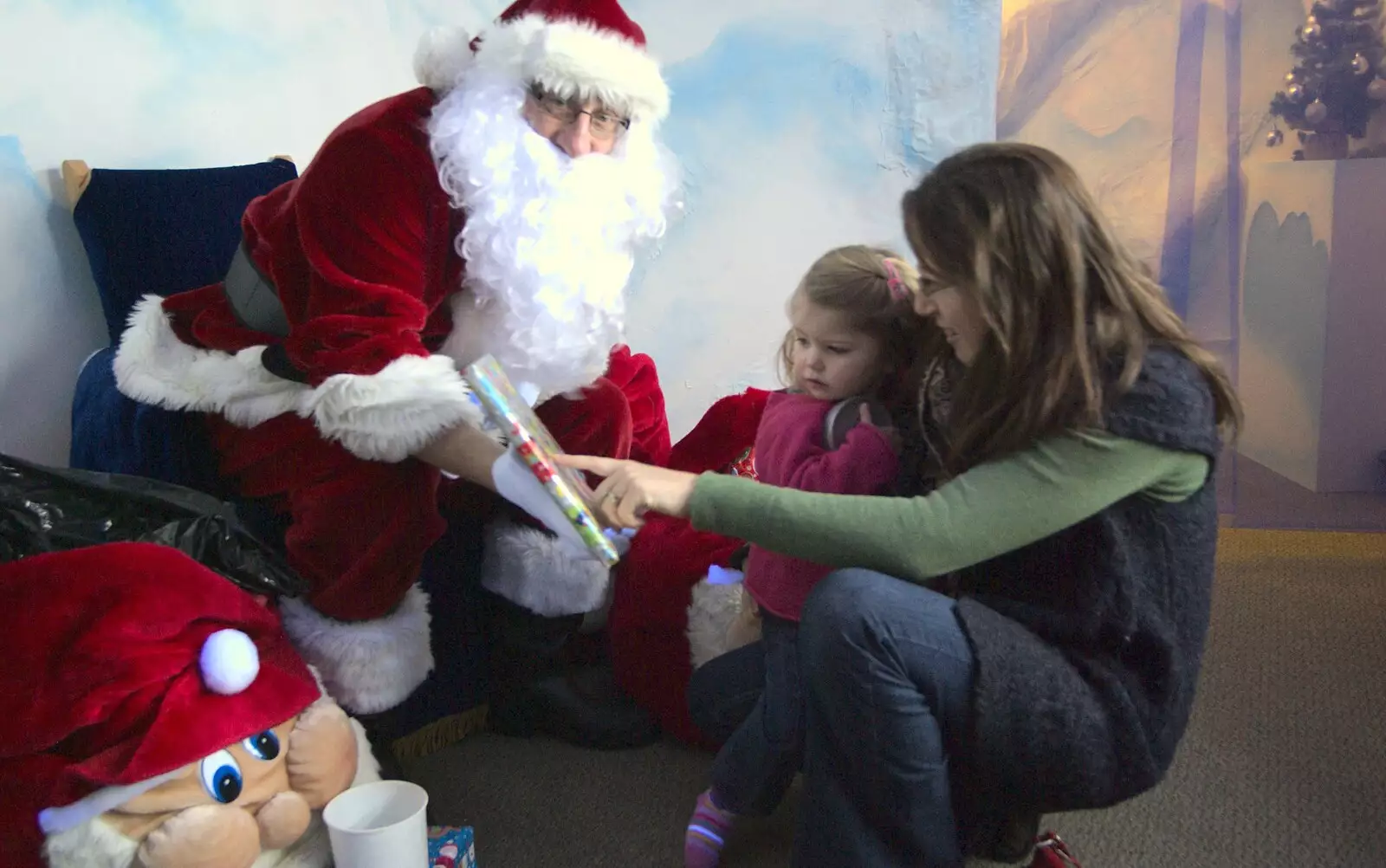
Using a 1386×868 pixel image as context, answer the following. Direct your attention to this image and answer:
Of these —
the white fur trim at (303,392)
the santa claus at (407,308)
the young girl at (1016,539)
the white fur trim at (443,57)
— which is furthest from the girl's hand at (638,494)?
the white fur trim at (443,57)

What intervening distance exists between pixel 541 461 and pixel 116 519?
56 cm

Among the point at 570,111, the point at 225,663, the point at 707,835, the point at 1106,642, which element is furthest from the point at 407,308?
the point at 1106,642

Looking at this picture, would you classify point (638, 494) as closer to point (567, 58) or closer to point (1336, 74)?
point (567, 58)

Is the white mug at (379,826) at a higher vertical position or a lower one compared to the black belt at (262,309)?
lower

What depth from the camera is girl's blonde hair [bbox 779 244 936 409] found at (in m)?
1.32

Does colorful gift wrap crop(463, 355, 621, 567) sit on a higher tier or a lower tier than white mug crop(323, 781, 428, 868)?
higher

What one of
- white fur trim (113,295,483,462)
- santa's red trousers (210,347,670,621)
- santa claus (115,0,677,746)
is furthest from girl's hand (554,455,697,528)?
santa's red trousers (210,347,670,621)

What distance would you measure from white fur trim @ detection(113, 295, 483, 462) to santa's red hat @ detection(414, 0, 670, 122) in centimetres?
45

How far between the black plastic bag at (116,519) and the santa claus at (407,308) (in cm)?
12

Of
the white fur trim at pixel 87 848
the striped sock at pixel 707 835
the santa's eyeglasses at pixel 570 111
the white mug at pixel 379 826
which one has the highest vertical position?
the santa's eyeglasses at pixel 570 111

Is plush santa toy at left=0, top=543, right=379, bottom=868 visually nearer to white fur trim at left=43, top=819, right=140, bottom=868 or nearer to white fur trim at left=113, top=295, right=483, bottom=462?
white fur trim at left=43, top=819, right=140, bottom=868

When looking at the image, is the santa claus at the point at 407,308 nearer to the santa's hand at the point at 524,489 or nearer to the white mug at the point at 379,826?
the santa's hand at the point at 524,489

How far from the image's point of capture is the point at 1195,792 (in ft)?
4.96

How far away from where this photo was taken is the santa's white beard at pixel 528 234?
142 cm
